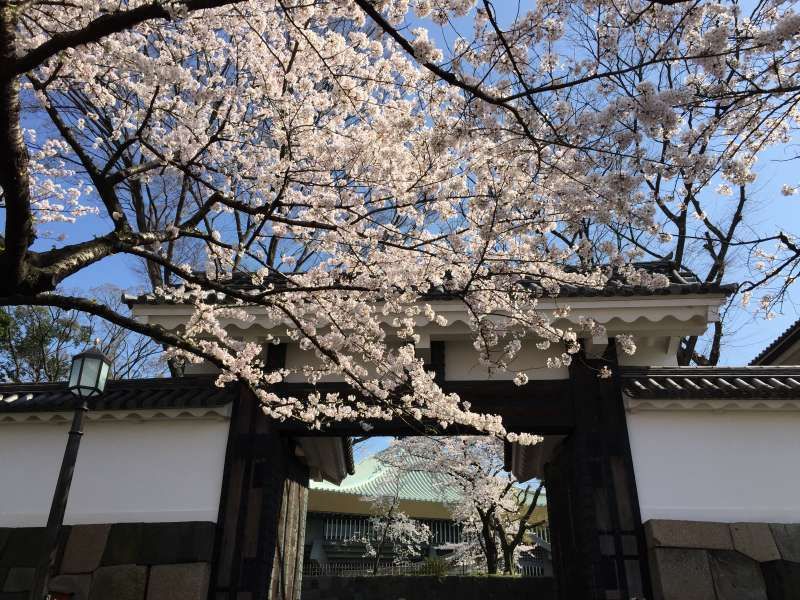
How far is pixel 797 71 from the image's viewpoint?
3.20 meters

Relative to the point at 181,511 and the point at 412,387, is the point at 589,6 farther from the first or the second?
the point at 181,511

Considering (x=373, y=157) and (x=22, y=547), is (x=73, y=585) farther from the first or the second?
(x=373, y=157)

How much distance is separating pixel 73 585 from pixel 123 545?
0.48m

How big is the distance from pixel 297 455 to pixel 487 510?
23.7 ft

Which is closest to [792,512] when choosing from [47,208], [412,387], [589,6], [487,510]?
[412,387]

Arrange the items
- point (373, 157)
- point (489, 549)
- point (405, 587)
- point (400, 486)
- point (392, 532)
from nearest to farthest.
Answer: point (373, 157), point (405, 587), point (489, 549), point (392, 532), point (400, 486)

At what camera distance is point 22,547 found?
5297 mm

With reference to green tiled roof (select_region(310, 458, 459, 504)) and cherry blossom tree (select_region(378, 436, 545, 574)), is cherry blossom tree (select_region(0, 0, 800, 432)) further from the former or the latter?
green tiled roof (select_region(310, 458, 459, 504))

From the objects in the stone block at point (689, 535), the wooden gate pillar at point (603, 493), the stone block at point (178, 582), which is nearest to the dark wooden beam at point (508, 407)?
the wooden gate pillar at point (603, 493)

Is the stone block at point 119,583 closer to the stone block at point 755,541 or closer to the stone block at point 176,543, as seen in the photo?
the stone block at point 176,543

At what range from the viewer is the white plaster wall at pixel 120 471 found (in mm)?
5426

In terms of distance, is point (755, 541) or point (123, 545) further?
point (123, 545)

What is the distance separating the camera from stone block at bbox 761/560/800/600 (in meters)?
4.54

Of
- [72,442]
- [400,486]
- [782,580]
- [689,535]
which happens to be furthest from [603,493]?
[400,486]
